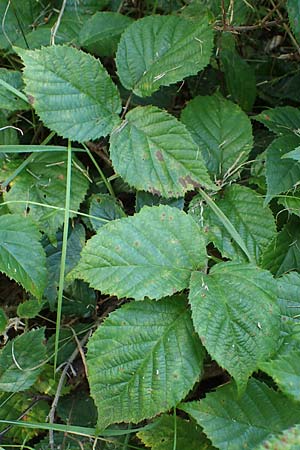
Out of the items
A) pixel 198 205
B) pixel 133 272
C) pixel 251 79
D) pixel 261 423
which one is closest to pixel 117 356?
pixel 133 272

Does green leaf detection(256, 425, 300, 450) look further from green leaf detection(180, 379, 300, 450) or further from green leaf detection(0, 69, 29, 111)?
green leaf detection(0, 69, 29, 111)

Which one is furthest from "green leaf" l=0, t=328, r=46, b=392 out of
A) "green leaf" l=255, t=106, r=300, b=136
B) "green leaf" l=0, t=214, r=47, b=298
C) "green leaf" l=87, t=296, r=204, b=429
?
"green leaf" l=255, t=106, r=300, b=136

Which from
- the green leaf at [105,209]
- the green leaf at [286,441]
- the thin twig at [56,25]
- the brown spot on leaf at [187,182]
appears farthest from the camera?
the thin twig at [56,25]

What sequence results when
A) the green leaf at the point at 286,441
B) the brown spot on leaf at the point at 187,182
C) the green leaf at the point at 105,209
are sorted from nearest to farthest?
the green leaf at the point at 286,441
the brown spot on leaf at the point at 187,182
the green leaf at the point at 105,209

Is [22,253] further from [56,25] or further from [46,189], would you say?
[56,25]

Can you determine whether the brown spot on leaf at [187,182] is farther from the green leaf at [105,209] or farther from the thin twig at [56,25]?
the thin twig at [56,25]

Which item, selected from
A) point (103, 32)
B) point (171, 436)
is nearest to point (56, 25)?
point (103, 32)

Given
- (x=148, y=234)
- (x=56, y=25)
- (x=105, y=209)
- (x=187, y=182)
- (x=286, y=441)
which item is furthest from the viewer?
(x=56, y=25)

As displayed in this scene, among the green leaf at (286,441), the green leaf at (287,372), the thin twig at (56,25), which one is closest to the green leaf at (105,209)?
the thin twig at (56,25)
